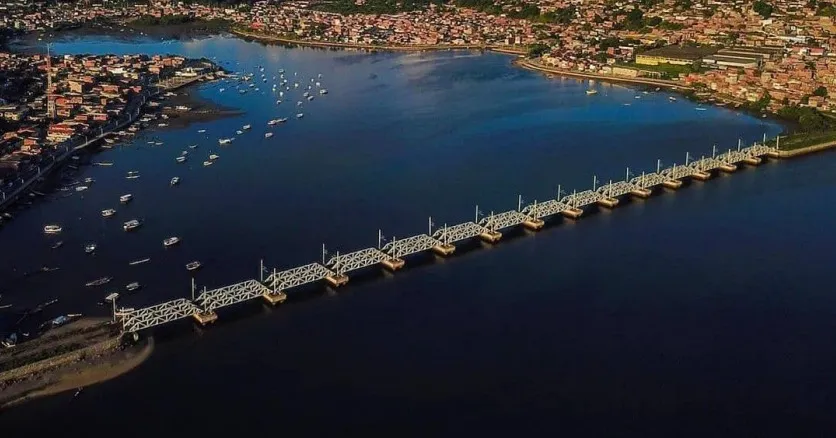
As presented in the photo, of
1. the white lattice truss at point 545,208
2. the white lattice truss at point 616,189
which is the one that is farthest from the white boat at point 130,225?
the white lattice truss at point 616,189

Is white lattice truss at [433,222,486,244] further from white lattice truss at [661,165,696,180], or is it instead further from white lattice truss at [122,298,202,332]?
white lattice truss at [661,165,696,180]

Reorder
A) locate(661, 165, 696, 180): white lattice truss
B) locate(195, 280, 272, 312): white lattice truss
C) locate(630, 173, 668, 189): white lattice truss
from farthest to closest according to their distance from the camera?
locate(661, 165, 696, 180): white lattice truss, locate(630, 173, 668, 189): white lattice truss, locate(195, 280, 272, 312): white lattice truss

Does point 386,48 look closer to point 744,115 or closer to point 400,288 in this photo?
point 744,115

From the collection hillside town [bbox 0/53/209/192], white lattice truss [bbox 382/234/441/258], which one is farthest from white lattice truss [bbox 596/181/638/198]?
hillside town [bbox 0/53/209/192]

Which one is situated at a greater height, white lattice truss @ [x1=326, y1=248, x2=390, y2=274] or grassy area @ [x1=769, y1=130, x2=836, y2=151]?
grassy area @ [x1=769, y1=130, x2=836, y2=151]

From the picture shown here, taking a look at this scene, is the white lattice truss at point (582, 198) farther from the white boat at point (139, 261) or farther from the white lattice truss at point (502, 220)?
the white boat at point (139, 261)

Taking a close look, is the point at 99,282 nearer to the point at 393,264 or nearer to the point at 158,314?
the point at 158,314

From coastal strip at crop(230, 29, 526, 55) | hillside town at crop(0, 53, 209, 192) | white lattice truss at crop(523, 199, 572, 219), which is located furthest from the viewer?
coastal strip at crop(230, 29, 526, 55)

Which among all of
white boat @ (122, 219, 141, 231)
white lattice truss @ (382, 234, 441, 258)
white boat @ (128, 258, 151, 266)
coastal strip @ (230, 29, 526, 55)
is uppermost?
coastal strip @ (230, 29, 526, 55)
